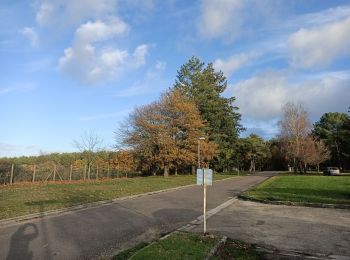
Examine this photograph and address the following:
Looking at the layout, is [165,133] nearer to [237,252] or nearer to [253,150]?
[237,252]

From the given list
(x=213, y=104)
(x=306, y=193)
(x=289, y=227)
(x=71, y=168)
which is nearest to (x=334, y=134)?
(x=213, y=104)

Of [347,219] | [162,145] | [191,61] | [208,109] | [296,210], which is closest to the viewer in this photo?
[347,219]

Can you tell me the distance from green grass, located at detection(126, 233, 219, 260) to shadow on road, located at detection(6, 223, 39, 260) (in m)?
2.31

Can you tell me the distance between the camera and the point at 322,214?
A: 15.4m

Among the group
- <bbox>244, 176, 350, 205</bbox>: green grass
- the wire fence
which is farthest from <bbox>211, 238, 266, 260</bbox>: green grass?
the wire fence

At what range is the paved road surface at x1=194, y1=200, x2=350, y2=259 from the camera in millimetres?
9775

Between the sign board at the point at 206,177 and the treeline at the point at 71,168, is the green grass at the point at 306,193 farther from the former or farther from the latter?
the treeline at the point at 71,168

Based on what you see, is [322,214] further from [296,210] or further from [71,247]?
[71,247]

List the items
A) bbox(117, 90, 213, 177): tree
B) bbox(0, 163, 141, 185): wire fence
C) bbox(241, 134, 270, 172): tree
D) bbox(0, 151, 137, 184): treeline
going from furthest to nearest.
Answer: bbox(241, 134, 270, 172): tree
bbox(117, 90, 213, 177): tree
bbox(0, 151, 137, 184): treeline
bbox(0, 163, 141, 185): wire fence

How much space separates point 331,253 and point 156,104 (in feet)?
149

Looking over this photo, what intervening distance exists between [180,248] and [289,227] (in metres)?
5.16

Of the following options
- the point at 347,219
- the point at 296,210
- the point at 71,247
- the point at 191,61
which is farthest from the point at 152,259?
the point at 191,61

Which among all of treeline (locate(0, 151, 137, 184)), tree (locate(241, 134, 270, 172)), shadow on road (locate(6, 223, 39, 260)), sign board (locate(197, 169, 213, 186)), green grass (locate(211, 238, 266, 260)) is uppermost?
tree (locate(241, 134, 270, 172))

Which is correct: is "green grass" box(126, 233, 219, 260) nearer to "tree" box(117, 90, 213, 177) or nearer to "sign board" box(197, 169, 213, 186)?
"sign board" box(197, 169, 213, 186)
